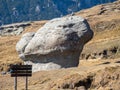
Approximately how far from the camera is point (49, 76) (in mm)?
35688

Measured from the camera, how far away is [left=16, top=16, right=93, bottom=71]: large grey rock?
135 feet

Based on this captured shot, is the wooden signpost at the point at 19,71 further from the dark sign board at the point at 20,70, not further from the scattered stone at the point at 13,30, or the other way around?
the scattered stone at the point at 13,30

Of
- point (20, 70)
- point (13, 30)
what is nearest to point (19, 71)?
point (20, 70)

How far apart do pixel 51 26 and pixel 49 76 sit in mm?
6931

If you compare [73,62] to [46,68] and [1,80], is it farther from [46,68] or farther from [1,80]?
[1,80]

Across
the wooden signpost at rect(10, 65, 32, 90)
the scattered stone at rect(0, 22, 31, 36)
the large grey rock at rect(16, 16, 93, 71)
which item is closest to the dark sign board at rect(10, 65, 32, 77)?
the wooden signpost at rect(10, 65, 32, 90)

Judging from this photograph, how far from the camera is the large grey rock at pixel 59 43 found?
41125 millimetres

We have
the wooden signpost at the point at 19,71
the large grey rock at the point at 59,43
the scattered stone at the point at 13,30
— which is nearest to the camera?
the wooden signpost at the point at 19,71

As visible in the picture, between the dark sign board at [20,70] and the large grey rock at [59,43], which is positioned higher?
the dark sign board at [20,70]

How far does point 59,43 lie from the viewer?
41.2 metres

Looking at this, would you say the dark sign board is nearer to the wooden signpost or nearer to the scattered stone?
the wooden signpost

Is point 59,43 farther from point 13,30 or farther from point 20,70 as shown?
point 13,30

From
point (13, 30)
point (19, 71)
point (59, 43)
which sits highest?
point (19, 71)

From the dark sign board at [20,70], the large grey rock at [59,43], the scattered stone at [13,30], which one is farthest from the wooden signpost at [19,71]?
the scattered stone at [13,30]
